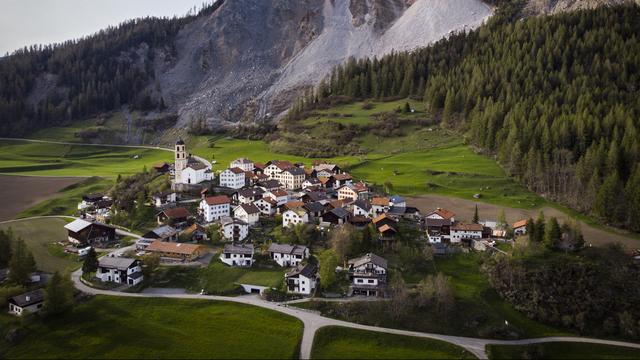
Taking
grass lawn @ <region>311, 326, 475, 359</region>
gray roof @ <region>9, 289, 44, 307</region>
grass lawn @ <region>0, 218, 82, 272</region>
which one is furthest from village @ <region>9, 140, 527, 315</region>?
grass lawn @ <region>311, 326, 475, 359</region>

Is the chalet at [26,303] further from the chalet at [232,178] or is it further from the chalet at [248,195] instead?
the chalet at [232,178]

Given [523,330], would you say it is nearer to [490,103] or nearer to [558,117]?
[558,117]

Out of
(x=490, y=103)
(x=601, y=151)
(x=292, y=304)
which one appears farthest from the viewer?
(x=490, y=103)

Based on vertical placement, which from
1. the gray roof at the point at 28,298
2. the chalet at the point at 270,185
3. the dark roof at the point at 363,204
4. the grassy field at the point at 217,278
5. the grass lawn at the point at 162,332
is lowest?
the grass lawn at the point at 162,332

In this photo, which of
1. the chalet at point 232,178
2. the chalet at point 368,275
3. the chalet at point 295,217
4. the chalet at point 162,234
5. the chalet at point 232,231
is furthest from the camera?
the chalet at point 232,178

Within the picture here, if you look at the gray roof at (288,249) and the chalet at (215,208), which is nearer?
the gray roof at (288,249)

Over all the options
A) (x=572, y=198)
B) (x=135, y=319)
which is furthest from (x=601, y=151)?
(x=135, y=319)

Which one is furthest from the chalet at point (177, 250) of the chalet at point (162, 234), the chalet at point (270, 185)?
the chalet at point (270, 185)
